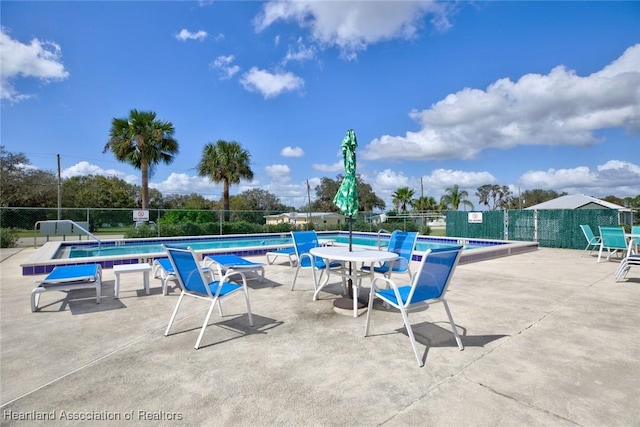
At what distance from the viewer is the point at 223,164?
1941 cm

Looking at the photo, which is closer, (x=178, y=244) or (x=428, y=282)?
(x=428, y=282)

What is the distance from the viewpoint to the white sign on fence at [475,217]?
14.1 m

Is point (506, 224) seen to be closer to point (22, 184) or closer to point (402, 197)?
point (402, 197)

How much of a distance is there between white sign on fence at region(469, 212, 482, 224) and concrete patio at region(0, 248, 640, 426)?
10.5 m

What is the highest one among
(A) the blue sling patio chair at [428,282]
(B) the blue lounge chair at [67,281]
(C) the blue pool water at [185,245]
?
(A) the blue sling patio chair at [428,282]

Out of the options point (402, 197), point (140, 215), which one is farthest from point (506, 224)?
point (402, 197)

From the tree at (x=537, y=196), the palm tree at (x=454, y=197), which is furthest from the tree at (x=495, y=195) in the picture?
the palm tree at (x=454, y=197)

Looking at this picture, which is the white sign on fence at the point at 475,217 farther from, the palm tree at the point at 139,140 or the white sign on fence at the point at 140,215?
the palm tree at the point at 139,140

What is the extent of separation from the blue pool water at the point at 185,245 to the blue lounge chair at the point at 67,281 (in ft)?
14.7

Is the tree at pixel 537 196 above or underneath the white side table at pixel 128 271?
above

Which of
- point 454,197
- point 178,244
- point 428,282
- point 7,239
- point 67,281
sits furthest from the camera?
point 454,197

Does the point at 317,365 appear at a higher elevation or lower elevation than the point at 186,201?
lower

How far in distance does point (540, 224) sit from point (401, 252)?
9987mm

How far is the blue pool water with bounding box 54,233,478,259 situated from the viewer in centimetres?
1008
